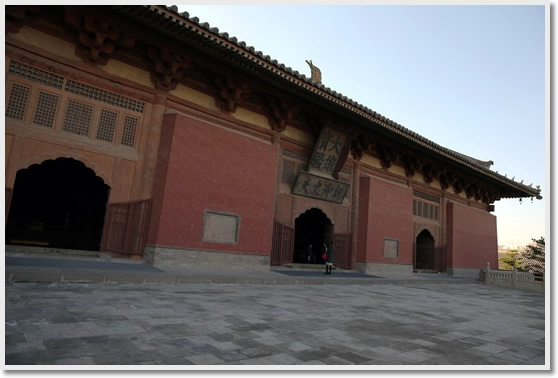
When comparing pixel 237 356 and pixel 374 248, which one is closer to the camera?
pixel 237 356

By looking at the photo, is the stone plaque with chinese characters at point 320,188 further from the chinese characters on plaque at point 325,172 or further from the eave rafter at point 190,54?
the eave rafter at point 190,54

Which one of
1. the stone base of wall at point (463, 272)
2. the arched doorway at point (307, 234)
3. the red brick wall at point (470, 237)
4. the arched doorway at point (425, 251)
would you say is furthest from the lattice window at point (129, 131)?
the stone base of wall at point (463, 272)

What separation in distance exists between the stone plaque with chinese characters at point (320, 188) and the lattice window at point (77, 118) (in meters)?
5.59

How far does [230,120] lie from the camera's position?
959 centimetres

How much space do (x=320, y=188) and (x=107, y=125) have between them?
242 inches

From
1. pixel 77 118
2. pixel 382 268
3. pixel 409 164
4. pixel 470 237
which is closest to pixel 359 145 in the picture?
pixel 409 164

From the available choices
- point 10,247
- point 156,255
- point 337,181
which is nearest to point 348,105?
point 337,181

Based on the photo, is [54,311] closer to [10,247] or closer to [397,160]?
[10,247]

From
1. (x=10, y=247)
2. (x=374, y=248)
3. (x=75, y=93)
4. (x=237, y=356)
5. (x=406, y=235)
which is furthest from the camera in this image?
(x=406, y=235)

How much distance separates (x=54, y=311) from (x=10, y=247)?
4.38 m

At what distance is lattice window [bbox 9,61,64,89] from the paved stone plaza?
4167 mm

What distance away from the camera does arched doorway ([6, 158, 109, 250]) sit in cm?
1113

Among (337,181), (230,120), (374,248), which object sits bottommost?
(374,248)

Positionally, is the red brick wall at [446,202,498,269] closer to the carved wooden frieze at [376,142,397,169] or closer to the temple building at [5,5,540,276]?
the temple building at [5,5,540,276]
